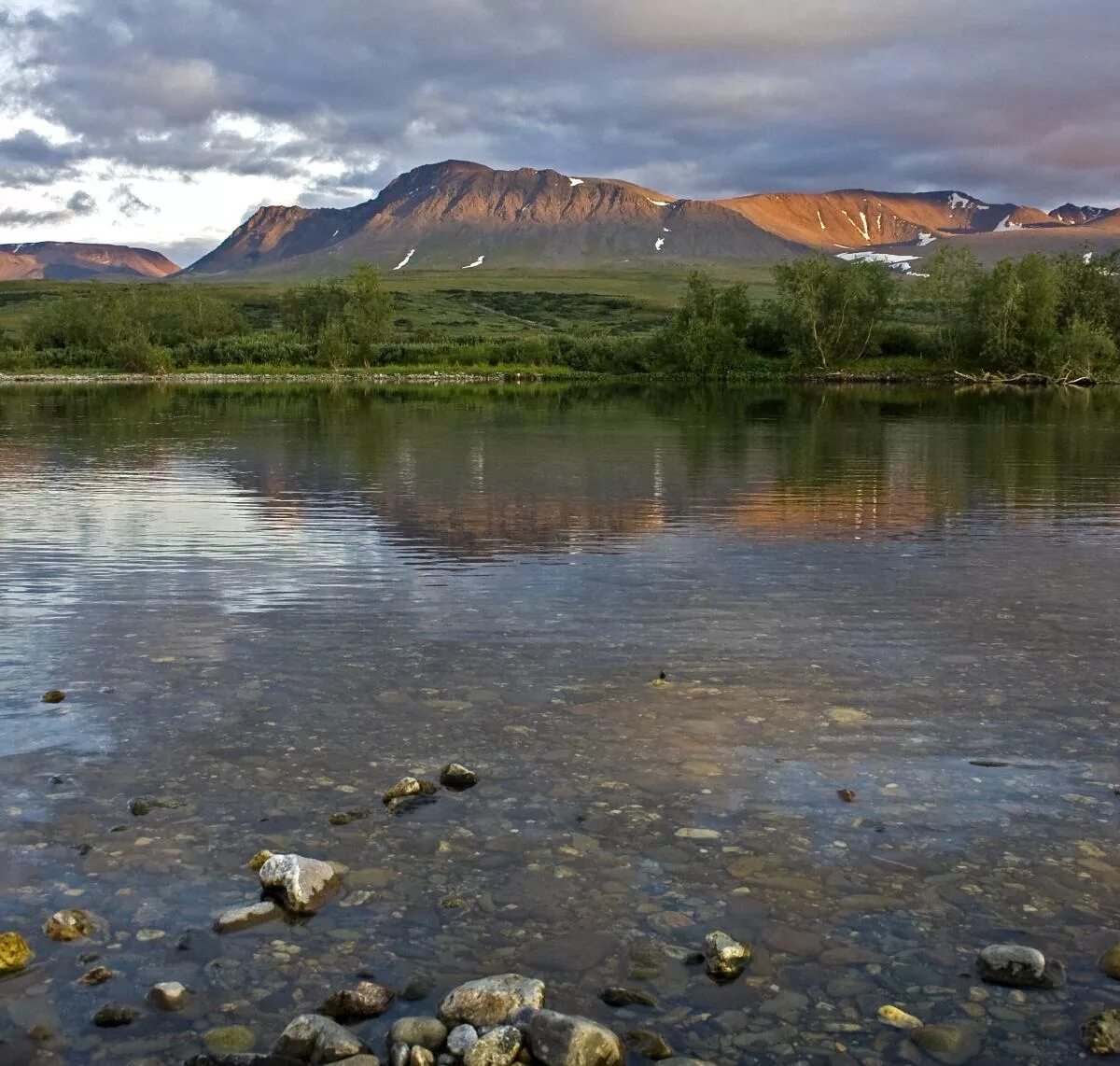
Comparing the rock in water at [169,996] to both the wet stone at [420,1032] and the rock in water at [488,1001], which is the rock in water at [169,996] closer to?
the wet stone at [420,1032]

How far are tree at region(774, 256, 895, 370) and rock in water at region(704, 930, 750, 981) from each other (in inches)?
5094

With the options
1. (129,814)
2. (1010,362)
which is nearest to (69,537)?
(129,814)

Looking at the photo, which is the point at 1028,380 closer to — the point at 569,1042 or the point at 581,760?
the point at 581,760

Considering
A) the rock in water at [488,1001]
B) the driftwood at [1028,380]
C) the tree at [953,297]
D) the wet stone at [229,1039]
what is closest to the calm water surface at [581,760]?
the wet stone at [229,1039]

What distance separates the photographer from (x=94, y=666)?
1324cm

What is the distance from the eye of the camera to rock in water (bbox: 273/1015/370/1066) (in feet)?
19.6

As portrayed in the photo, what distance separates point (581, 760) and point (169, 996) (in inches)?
175

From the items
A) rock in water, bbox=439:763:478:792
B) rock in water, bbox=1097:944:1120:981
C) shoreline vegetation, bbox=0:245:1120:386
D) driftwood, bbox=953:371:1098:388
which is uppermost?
shoreline vegetation, bbox=0:245:1120:386

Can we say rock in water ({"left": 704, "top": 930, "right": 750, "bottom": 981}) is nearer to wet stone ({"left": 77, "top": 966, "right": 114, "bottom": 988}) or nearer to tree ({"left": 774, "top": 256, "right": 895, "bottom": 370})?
wet stone ({"left": 77, "top": 966, "right": 114, "bottom": 988})

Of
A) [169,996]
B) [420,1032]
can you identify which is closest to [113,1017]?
[169,996]

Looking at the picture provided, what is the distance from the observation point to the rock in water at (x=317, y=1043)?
235 inches

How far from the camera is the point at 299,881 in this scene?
7.65 meters

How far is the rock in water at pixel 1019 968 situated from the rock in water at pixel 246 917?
14.5 feet

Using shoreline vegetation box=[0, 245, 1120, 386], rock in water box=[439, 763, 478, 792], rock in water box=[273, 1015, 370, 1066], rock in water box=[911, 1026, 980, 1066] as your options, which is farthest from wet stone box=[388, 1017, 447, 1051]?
shoreline vegetation box=[0, 245, 1120, 386]
